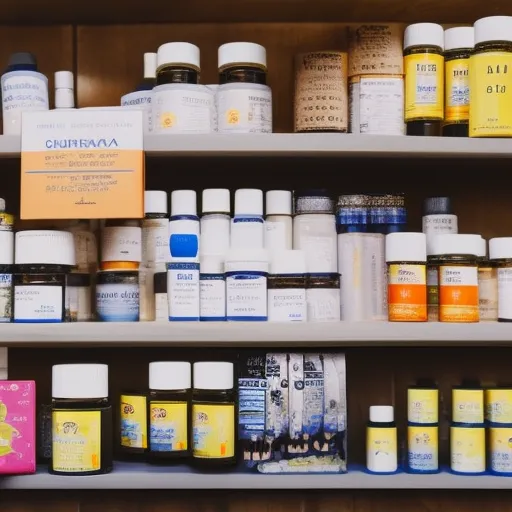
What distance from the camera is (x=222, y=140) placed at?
1134 millimetres

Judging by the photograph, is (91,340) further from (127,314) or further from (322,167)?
→ (322,167)

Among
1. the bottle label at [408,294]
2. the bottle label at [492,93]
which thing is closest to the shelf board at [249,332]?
the bottle label at [408,294]

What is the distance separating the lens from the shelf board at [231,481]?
3.73 feet

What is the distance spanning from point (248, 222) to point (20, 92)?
37 centimetres

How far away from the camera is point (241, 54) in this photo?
3.81ft

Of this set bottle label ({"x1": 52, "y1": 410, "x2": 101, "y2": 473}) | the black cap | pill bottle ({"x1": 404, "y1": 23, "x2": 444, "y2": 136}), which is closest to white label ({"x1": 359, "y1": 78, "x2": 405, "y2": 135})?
pill bottle ({"x1": 404, "y1": 23, "x2": 444, "y2": 136})

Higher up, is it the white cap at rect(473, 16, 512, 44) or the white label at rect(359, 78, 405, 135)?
the white cap at rect(473, 16, 512, 44)

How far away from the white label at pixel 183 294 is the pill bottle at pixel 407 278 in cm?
27

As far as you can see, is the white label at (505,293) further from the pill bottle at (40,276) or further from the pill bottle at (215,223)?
the pill bottle at (40,276)

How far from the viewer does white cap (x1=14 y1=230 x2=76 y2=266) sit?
1.14 meters

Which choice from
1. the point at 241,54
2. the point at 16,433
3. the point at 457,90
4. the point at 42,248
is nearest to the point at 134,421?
the point at 16,433

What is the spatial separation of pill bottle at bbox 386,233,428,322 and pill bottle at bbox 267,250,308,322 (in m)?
0.12

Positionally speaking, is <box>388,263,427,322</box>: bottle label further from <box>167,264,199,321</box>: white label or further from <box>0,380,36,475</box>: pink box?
<box>0,380,36,475</box>: pink box

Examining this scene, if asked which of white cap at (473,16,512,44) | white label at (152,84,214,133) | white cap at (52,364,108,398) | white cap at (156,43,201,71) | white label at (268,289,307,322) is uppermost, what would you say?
white cap at (473,16,512,44)
